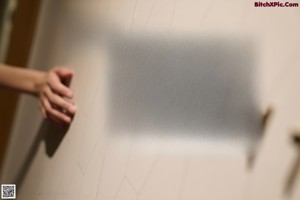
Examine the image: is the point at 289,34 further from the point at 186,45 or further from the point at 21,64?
the point at 21,64

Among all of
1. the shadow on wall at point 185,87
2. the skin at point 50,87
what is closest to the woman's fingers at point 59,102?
the skin at point 50,87

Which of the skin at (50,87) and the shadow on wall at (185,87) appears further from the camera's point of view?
the skin at (50,87)

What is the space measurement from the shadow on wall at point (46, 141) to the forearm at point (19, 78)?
0.09m

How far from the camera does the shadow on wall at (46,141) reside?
0.64 m

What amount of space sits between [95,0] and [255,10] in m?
0.39

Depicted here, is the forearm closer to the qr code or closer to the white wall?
the white wall

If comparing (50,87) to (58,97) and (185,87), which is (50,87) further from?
(185,87)

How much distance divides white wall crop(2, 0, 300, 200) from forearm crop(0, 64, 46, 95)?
9cm

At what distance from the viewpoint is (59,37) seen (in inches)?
31.1

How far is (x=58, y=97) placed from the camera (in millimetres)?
626

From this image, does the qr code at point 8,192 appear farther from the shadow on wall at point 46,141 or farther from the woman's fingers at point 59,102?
the woman's fingers at point 59,102

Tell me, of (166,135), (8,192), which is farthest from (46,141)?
(166,135)

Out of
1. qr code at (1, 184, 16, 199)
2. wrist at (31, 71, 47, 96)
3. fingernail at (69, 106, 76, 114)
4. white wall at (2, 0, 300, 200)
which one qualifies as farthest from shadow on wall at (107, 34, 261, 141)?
qr code at (1, 184, 16, 199)

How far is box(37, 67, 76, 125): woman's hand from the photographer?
0.59m
